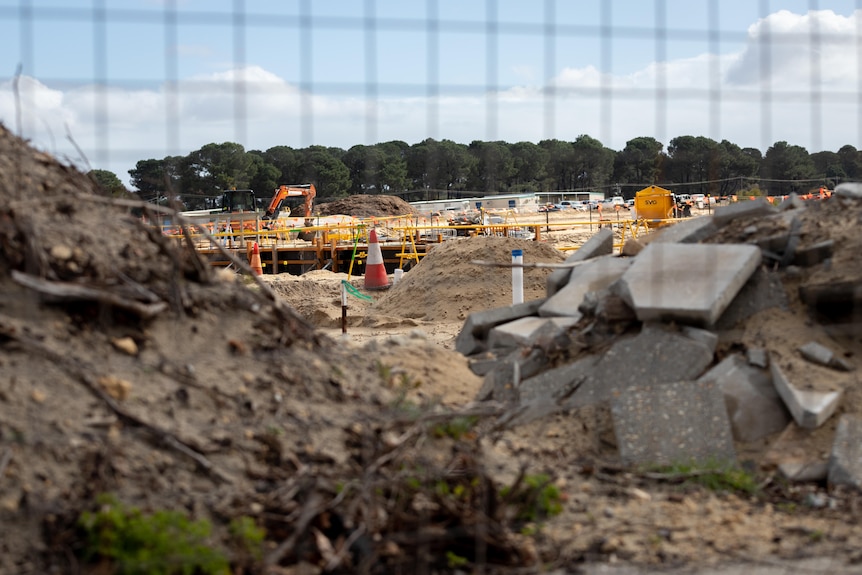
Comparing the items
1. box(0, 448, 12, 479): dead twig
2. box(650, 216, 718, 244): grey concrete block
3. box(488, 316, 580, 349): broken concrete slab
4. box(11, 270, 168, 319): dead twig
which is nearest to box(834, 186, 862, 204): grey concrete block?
box(650, 216, 718, 244): grey concrete block

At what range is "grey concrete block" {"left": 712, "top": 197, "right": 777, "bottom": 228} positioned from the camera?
7.55 meters

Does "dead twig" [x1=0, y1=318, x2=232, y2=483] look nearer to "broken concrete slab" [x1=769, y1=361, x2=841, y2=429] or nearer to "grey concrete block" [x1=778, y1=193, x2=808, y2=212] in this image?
"broken concrete slab" [x1=769, y1=361, x2=841, y2=429]

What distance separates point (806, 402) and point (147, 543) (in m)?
3.75

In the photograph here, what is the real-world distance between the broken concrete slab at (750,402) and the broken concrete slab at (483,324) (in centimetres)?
226

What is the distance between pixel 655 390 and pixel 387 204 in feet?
127

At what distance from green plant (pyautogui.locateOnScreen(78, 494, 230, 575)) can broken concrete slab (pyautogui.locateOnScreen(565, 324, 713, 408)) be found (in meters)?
2.87

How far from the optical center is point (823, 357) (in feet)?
19.5

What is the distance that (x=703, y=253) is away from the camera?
6551mm

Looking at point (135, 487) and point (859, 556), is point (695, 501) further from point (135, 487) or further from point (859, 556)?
point (135, 487)

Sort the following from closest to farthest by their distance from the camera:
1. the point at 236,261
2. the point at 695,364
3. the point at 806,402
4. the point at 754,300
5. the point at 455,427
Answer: the point at 455,427 → the point at 236,261 → the point at 806,402 → the point at 695,364 → the point at 754,300

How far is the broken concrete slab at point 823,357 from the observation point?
5.93 meters

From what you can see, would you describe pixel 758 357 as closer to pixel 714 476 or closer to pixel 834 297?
pixel 834 297

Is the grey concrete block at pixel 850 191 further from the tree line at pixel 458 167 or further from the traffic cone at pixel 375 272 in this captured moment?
the traffic cone at pixel 375 272

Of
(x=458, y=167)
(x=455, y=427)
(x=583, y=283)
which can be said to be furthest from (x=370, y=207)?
(x=455, y=427)
